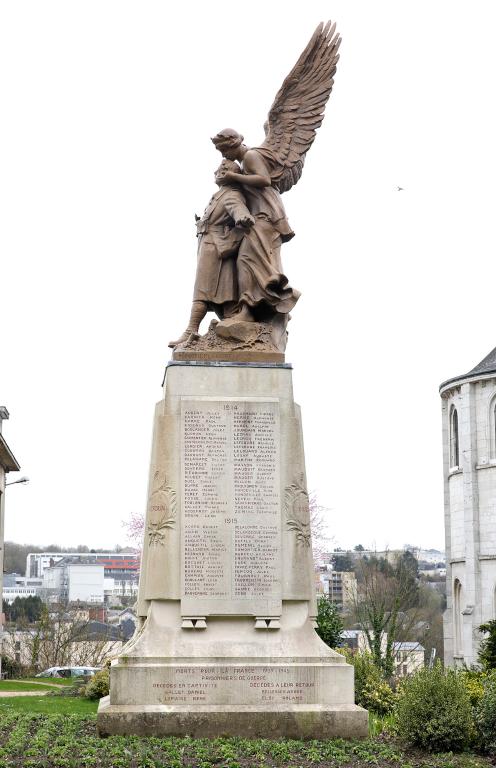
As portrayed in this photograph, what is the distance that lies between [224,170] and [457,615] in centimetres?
3564

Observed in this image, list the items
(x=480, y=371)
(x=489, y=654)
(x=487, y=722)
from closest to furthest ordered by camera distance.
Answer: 1. (x=487, y=722)
2. (x=489, y=654)
3. (x=480, y=371)

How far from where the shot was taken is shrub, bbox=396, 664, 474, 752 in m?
12.8

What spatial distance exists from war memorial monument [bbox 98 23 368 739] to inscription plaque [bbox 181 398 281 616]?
1 cm

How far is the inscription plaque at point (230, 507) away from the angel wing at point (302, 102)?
11.9ft

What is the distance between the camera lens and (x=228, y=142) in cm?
1504

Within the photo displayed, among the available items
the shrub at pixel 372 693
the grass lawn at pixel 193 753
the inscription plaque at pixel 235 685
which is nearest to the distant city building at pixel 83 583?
the shrub at pixel 372 693

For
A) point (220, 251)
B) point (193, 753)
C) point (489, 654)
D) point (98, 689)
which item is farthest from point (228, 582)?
point (489, 654)

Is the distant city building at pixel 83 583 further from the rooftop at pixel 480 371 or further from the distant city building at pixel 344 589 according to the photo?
the rooftop at pixel 480 371

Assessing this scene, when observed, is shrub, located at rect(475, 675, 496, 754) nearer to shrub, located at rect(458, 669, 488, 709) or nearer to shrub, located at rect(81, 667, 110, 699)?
shrub, located at rect(458, 669, 488, 709)

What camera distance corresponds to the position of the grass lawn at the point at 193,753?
10.8m

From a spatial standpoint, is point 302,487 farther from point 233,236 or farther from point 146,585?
point 233,236

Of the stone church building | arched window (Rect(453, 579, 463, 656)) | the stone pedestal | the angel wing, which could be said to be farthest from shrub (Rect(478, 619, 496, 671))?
arched window (Rect(453, 579, 463, 656))

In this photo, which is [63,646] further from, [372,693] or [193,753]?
[193,753]

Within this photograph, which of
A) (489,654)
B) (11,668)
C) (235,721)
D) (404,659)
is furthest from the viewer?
(11,668)
